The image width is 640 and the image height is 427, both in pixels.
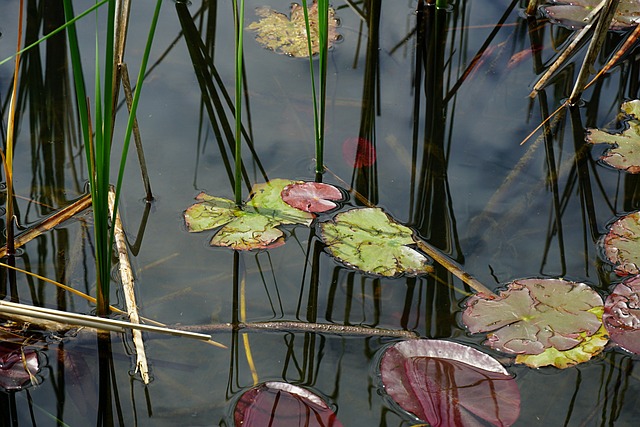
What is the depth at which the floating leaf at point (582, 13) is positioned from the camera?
101 inches

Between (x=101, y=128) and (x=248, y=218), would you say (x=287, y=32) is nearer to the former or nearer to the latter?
(x=248, y=218)

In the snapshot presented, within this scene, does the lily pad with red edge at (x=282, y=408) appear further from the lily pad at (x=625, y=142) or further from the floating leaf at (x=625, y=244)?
the lily pad at (x=625, y=142)

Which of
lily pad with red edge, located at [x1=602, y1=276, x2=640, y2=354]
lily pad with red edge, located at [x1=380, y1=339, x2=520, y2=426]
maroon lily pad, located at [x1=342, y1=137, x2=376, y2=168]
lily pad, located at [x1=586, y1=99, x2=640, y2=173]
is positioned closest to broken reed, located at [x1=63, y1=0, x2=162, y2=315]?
lily pad with red edge, located at [x1=380, y1=339, x2=520, y2=426]

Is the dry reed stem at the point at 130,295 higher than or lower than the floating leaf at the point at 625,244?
lower

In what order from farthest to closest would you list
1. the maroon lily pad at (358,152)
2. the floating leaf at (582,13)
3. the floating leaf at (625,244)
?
the floating leaf at (582,13) < the maroon lily pad at (358,152) < the floating leaf at (625,244)

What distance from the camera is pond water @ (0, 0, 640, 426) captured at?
4.89ft

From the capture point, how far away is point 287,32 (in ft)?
7.88

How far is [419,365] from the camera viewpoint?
59.1 inches

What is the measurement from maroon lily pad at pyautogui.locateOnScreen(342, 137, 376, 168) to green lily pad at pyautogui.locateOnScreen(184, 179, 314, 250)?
24cm

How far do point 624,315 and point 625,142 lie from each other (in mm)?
689

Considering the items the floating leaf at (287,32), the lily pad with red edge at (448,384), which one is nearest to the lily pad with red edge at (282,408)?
the lily pad with red edge at (448,384)

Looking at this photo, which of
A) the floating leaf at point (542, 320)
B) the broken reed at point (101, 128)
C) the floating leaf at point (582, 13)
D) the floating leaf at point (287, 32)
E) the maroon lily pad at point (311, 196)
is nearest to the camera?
the broken reed at point (101, 128)

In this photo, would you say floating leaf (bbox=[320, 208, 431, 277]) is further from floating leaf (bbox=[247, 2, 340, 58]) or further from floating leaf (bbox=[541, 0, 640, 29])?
floating leaf (bbox=[541, 0, 640, 29])

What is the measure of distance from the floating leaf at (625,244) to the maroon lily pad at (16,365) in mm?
1379
